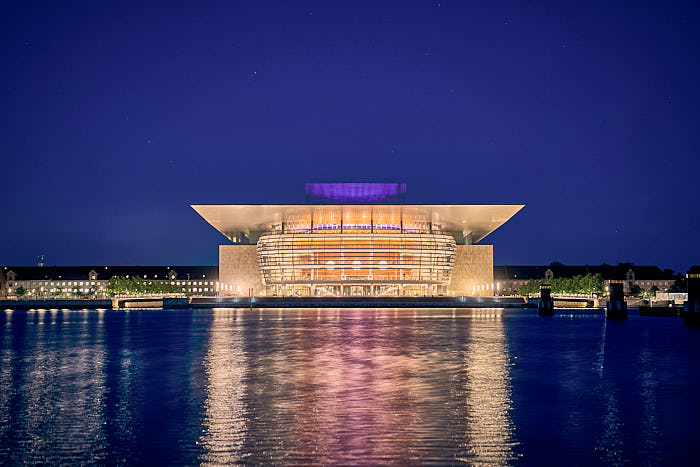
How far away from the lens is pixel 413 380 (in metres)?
15.0

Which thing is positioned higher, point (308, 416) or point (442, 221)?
point (442, 221)

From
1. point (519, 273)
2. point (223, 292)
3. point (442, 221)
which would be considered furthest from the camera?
point (519, 273)

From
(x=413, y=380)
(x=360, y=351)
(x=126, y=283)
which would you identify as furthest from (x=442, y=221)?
(x=413, y=380)

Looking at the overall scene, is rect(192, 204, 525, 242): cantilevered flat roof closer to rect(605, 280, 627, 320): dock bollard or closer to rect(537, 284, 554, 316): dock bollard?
rect(537, 284, 554, 316): dock bollard

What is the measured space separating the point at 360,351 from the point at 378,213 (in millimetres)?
58578

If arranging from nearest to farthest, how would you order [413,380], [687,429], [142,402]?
[687,429]
[142,402]
[413,380]

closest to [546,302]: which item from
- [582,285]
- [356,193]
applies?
[356,193]

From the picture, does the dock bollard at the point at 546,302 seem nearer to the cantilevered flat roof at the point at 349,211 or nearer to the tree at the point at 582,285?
the cantilevered flat roof at the point at 349,211

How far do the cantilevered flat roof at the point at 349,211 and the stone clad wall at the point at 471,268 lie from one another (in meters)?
8.62

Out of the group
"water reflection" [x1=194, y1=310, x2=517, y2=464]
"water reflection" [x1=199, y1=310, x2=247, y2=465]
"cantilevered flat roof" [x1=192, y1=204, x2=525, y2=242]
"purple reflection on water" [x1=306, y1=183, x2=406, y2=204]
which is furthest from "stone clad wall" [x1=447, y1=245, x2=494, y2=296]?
"water reflection" [x1=199, y1=310, x2=247, y2=465]

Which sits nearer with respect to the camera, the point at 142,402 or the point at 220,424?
the point at 220,424

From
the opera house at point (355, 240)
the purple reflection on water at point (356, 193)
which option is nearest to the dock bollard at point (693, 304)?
the opera house at point (355, 240)

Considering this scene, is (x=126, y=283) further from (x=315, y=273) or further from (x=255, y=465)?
(x=255, y=465)

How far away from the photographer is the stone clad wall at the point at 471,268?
3858 inches
